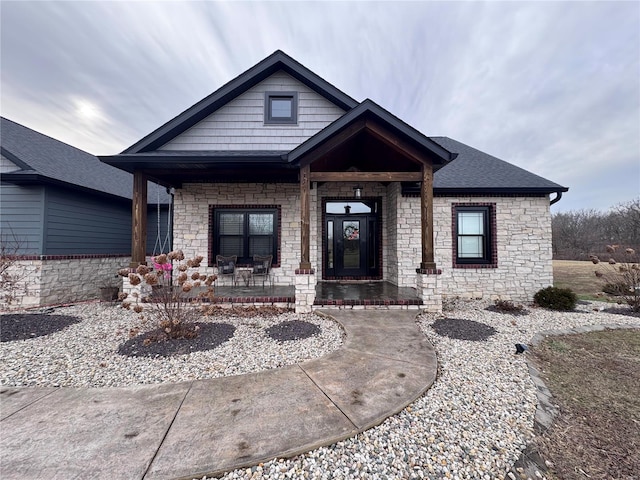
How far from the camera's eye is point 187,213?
319 inches

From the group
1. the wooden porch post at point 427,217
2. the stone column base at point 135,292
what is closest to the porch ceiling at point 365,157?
the wooden porch post at point 427,217

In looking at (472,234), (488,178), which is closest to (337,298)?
(472,234)

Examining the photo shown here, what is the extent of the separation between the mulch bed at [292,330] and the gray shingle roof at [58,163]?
725 cm

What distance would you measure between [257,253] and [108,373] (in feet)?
17.3

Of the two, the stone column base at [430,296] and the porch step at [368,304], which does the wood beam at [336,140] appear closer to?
the porch step at [368,304]

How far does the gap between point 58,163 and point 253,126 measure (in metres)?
6.13

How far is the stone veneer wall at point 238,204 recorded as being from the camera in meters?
8.08

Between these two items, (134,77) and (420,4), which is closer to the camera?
(420,4)

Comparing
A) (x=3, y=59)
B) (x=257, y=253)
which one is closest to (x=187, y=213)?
(x=257, y=253)

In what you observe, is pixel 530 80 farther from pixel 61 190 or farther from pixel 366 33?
pixel 61 190

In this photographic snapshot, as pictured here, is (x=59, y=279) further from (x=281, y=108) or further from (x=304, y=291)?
(x=281, y=108)

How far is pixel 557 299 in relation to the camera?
655 centimetres

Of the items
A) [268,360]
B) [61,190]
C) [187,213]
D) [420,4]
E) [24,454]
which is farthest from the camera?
→ [420,4]

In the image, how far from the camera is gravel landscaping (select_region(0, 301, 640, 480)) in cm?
178
